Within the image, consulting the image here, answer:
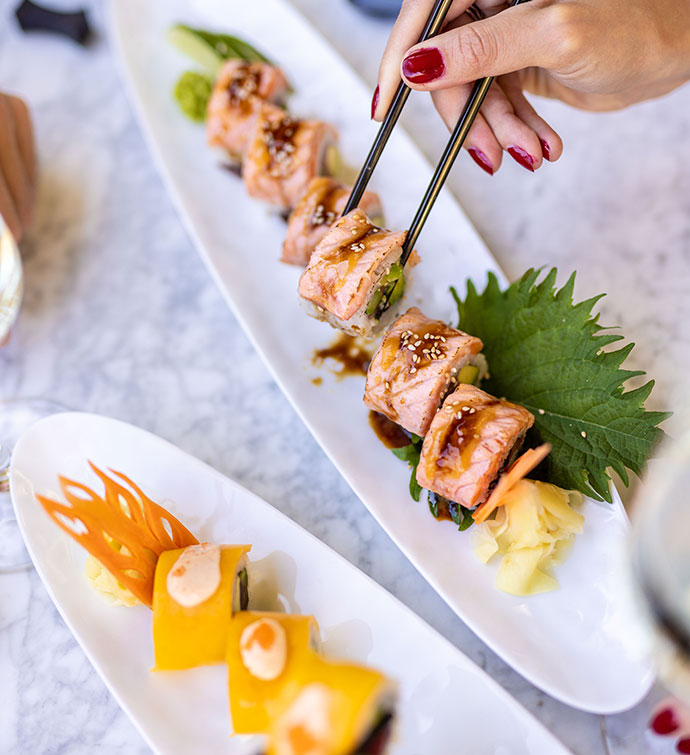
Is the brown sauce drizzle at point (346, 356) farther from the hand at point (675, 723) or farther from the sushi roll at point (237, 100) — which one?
the hand at point (675, 723)

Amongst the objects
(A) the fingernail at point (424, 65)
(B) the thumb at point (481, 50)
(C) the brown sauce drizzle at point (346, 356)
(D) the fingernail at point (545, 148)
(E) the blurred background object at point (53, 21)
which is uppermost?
(B) the thumb at point (481, 50)

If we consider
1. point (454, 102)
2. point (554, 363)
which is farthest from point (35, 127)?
point (554, 363)

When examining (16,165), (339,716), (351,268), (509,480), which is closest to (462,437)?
(509,480)

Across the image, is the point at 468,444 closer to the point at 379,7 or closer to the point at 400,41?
the point at 400,41

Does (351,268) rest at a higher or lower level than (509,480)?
higher

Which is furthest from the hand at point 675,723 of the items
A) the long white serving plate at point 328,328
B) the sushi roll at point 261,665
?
the sushi roll at point 261,665

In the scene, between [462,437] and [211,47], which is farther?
[211,47]
